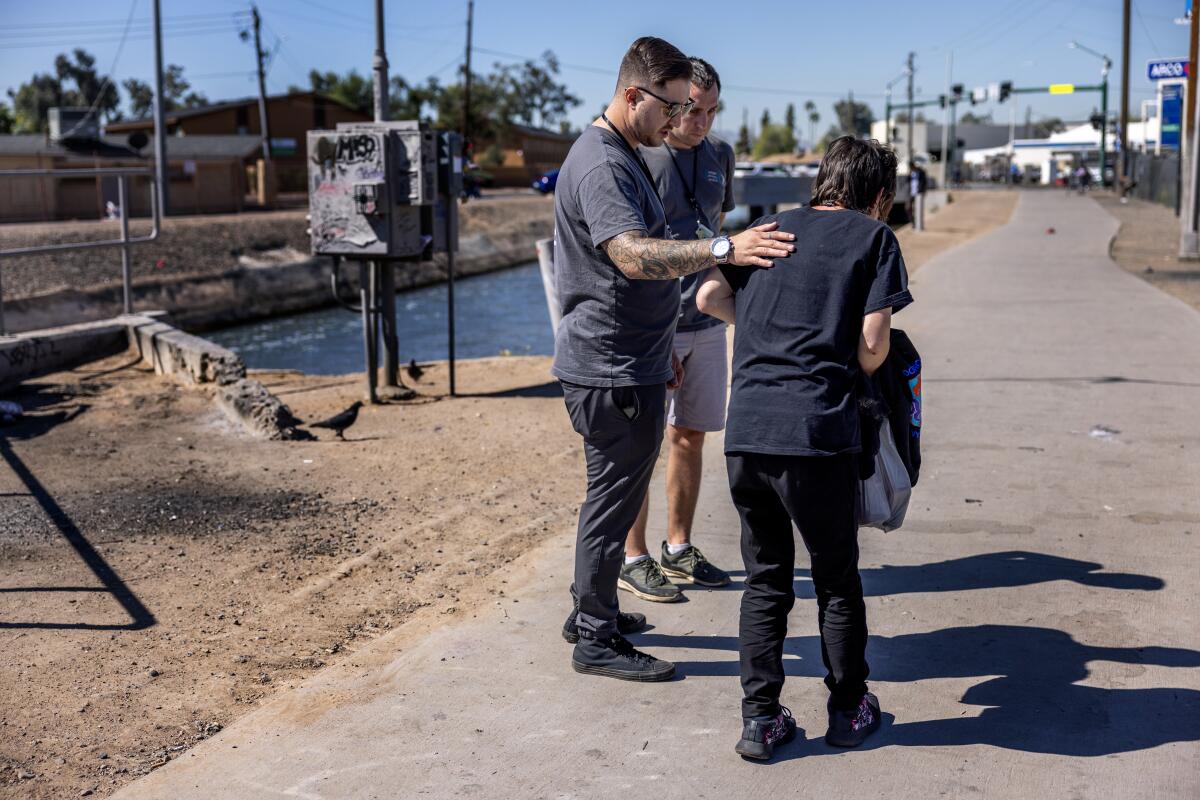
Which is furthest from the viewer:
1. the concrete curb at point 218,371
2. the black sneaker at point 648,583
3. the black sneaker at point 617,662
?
the concrete curb at point 218,371

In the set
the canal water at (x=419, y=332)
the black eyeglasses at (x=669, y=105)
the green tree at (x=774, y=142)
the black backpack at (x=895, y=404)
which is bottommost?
the canal water at (x=419, y=332)

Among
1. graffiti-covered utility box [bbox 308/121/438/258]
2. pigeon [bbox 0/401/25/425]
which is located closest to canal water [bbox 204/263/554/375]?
graffiti-covered utility box [bbox 308/121/438/258]

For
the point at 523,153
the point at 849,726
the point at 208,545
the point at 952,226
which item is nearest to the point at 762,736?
the point at 849,726

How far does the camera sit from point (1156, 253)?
21812 mm

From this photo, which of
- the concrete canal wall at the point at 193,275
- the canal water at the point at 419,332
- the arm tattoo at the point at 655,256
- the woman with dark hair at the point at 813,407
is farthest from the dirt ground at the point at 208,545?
the concrete canal wall at the point at 193,275

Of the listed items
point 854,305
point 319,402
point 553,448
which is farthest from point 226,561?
point 319,402

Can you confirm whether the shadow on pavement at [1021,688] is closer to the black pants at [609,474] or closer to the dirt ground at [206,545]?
the black pants at [609,474]

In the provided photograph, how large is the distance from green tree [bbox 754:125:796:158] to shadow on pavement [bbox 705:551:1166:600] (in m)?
134

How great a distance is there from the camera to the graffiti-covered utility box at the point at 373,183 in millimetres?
8906

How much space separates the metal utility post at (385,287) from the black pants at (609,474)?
5812 millimetres

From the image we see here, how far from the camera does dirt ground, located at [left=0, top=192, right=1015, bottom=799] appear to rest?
372 cm

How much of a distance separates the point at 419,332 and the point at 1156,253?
532 inches

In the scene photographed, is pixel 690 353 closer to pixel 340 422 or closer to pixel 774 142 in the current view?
pixel 340 422

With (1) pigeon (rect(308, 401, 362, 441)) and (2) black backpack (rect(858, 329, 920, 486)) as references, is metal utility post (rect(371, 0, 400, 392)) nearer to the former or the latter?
(1) pigeon (rect(308, 401, 362, 441))
